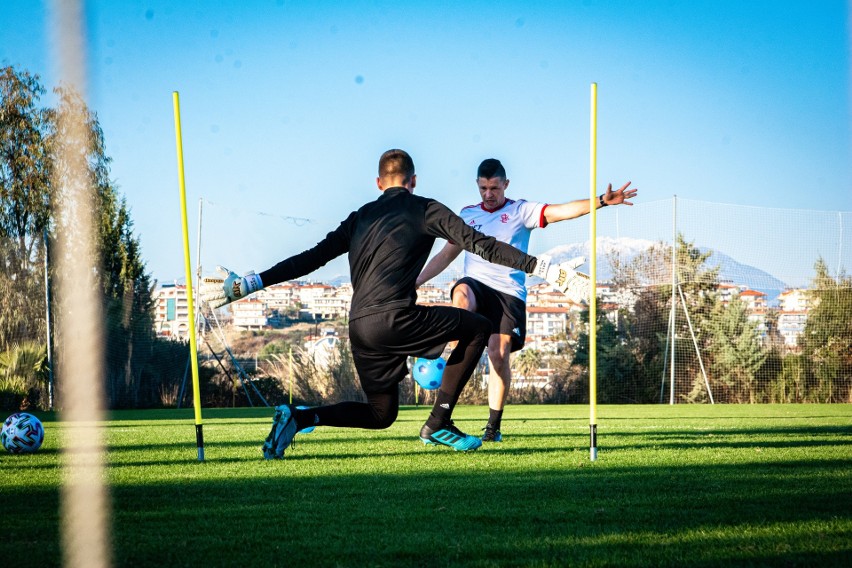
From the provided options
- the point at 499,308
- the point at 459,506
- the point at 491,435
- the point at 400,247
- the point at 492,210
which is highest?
the point at 492,210

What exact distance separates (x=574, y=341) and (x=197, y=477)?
55.8 ft

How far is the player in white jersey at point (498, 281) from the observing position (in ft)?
22.3

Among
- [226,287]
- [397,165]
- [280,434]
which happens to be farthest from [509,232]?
[280,434]

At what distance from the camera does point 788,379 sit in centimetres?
1980

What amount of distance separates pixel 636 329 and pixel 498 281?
14.6m

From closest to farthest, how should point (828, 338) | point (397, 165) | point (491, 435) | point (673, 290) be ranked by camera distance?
1. point (397, 165)
2. point (491, 435)
3. point (828, 338)
4. point (673, 290)

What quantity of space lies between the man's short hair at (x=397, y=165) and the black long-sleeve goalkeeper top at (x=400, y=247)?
18 centimetres

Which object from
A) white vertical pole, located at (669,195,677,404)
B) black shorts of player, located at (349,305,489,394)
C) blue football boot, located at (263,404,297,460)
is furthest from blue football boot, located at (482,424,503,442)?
white vertical pole, located at (669,195,677,404)

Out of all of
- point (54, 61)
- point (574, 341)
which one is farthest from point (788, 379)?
point (54, 61)

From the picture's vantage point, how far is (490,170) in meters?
7.01

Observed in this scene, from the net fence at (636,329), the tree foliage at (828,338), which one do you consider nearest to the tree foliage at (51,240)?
the net fence at (636,329)

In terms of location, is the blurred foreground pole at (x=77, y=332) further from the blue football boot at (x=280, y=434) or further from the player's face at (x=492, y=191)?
the player's face at (x=492, y=191)

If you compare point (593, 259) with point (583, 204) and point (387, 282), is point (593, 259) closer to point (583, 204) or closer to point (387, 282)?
point (583, 204)

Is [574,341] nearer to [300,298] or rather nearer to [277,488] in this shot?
[300,298]
